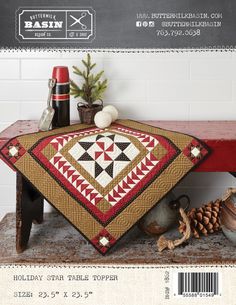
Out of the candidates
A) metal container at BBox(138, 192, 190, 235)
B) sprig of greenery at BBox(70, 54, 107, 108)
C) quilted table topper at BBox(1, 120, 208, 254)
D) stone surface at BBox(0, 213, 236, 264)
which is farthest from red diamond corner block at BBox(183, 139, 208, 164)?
sprig of greenery at BBox(70, 54, 107, 108)

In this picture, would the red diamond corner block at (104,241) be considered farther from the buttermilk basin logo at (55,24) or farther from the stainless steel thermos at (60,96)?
the buttermilk basin logo at (55,24)

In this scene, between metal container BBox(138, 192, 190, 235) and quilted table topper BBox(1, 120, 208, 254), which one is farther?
metal container BBox(138, 192, 190, 235)

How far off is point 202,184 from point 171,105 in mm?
382

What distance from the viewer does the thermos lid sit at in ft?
6.98

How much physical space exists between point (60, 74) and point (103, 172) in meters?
0.46

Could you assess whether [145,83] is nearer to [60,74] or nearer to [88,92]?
[88,92]

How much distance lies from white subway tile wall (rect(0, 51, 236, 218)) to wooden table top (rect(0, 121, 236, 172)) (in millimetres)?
86

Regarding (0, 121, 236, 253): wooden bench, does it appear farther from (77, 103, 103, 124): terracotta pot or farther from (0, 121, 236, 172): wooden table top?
(77, 103, 103, 124): terracotta pot

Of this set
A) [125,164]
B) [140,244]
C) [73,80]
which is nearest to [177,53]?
[73,80]

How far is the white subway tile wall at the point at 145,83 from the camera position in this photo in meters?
2.32

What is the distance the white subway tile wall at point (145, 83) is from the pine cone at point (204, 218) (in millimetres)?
431

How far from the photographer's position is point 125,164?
1925 millimetres

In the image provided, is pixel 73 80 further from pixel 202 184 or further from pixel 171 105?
pixel 202 184

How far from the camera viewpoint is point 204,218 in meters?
2.13
